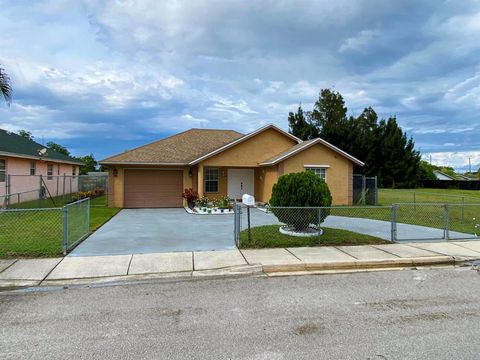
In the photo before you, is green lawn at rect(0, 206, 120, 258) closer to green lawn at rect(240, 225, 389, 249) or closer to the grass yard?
green lawn at rect(240, 225, 389, 249)

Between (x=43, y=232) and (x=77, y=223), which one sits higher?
(x=77, y=223)

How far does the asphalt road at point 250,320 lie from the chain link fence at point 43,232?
2.52 meters

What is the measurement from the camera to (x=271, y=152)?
21578 mm

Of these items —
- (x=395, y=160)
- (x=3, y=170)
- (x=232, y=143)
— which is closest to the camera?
(x=3, y=170)

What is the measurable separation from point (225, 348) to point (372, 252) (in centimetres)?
589

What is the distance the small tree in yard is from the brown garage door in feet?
38.5

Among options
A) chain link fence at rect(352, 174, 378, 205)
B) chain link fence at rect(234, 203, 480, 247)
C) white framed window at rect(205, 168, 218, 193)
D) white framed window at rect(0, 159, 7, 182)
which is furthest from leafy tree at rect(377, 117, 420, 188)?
white framed window at rect(0, 159, 7, 182)

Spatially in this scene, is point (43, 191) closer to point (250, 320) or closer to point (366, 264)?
point (366, 264)

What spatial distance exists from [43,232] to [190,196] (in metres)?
8.87

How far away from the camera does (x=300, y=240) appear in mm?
9906

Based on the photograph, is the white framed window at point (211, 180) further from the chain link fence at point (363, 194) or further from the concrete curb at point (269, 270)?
the concrete curb at point (269, 270)

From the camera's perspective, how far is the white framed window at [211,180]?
2159 centimetres

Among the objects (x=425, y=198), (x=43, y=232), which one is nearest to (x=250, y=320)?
(x=43, y=232)

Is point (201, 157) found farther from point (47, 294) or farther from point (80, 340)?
point (80, 340)
